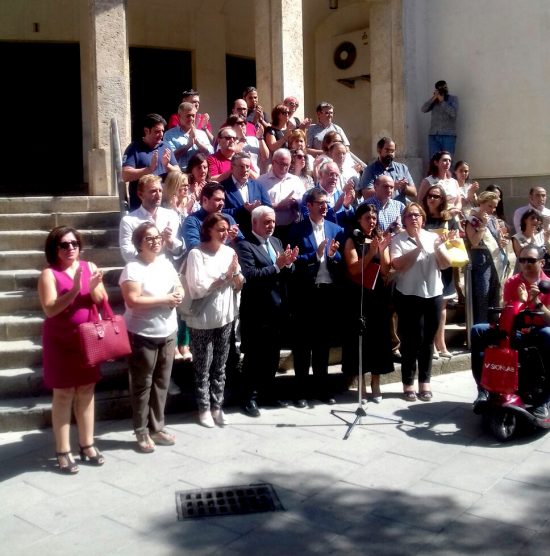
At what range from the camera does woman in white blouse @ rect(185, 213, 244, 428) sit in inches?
232

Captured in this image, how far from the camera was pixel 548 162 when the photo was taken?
12.1 metres

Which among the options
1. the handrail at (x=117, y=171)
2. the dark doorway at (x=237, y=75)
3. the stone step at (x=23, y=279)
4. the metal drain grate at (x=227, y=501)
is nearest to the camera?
the metal drain grate at (x=227, y=501)

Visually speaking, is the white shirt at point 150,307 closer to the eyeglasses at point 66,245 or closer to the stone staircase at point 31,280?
the eyeglasses at point 66,245

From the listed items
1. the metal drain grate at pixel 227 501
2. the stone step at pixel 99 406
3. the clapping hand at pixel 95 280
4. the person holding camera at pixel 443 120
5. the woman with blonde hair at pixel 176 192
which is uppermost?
the person holding camera at pixel 443 120

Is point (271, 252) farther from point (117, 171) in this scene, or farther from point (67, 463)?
point (117, 171)

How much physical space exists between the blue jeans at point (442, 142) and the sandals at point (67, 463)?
948 cm

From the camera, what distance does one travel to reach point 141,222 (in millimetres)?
6152

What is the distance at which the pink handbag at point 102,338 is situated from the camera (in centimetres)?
492

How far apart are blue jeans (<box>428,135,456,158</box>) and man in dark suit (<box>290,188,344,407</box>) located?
678 cm

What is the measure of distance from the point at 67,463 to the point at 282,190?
3.43m

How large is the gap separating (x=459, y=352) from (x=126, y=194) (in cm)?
390

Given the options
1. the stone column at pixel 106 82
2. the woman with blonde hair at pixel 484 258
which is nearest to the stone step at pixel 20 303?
the stone column at pixel 106 82

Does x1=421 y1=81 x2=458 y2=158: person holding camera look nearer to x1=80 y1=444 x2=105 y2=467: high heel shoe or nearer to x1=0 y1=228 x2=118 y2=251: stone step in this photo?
x1=0 y1=228 x2=118 y2=251: stone step

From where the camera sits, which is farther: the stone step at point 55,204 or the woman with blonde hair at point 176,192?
the stone step at point 55,204
